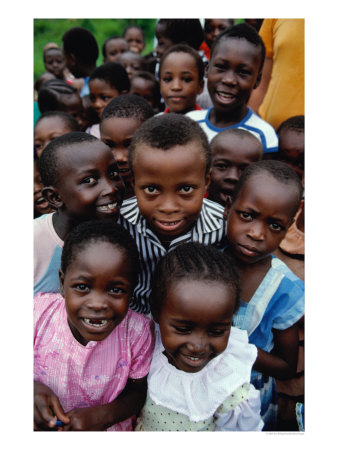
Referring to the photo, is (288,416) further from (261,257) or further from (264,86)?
(264,86)

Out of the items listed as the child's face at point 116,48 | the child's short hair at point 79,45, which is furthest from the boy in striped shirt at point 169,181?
the child's face at point 116,48

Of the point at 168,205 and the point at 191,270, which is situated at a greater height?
the point at 168,205

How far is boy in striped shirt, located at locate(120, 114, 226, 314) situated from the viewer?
140 centimetres

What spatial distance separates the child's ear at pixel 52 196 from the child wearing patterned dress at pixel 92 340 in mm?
303

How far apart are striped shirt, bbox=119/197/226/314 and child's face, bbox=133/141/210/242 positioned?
0.37 feet

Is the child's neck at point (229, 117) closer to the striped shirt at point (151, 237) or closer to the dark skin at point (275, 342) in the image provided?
the striped shirt at point (151, 237)

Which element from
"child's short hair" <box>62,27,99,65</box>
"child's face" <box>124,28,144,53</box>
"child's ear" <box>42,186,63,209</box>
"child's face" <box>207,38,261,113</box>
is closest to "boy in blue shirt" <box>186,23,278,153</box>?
"child's face" <box>207,38,261,113</box>

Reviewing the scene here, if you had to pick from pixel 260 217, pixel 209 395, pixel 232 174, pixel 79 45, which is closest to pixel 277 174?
pixel 260 217

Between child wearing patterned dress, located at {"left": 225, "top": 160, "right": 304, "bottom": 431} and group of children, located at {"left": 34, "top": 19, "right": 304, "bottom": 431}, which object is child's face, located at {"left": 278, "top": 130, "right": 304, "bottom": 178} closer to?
group of children, located at {"left": 34, "top": 19, "right": 304, "bottom": 431}

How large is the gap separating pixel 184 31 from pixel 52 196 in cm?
267

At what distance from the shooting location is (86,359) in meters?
1.36

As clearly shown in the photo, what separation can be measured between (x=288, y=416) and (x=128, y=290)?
1.28 metres

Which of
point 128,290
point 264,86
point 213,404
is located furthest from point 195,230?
point 264,86

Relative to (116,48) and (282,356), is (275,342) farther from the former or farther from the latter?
(116,48)
